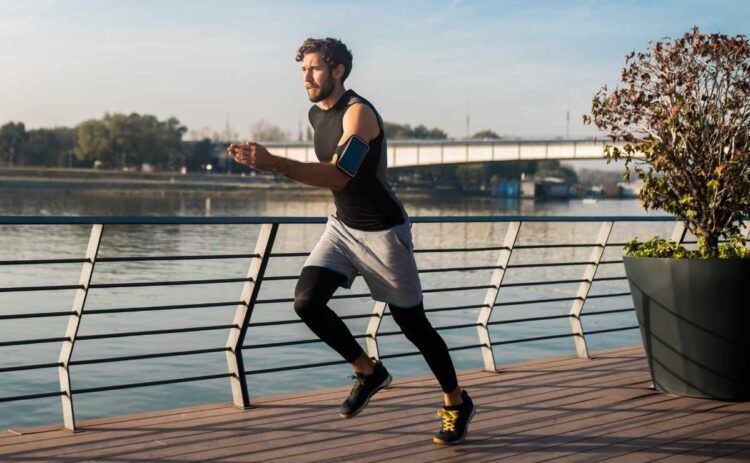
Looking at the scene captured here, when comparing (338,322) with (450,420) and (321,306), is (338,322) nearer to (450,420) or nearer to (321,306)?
(321,306)

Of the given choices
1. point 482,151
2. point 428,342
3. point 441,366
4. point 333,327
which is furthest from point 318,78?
point 482,151

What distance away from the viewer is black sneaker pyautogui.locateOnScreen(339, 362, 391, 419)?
192 inches

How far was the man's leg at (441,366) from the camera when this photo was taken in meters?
4.80

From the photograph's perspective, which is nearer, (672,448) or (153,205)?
(672,448)

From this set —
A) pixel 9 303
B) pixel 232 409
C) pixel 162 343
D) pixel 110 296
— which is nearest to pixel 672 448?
pixel 232 409

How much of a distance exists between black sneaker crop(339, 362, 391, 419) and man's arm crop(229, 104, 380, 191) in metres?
0.91

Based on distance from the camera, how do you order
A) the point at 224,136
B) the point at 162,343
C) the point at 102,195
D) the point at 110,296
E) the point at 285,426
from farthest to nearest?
the point at 224,136 → the point at 102,195 → the point at 110,296 → the point at 162,343 → the point at 285,426

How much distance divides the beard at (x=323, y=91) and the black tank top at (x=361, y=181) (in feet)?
0.20

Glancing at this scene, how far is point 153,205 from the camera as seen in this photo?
7850 centimetres

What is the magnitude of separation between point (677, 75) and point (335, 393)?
2582 millimetres

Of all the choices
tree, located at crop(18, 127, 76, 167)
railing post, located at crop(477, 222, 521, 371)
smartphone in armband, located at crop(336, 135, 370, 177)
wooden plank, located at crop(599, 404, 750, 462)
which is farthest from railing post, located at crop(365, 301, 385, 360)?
tree, located at crop(18, 127, 76, 167)

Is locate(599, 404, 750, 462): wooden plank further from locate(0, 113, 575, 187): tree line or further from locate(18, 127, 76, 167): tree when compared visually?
locate(18, 127, 76, 167): tree

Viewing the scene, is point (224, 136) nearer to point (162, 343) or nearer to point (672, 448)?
point (162, 343)

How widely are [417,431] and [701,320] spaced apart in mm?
1787
